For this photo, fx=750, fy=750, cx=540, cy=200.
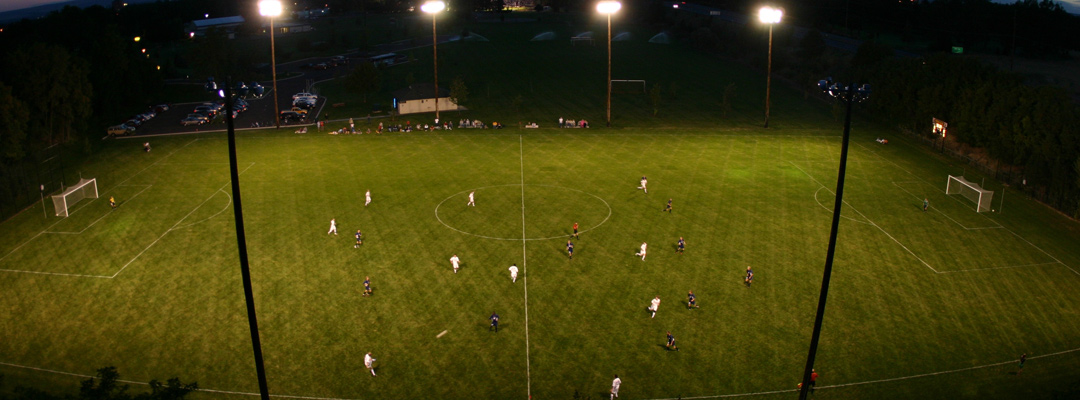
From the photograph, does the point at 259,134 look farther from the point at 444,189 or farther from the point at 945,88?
the point at 945,88

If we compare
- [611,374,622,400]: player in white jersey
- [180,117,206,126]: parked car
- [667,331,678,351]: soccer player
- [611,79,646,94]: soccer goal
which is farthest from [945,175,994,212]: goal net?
[180,117,206,126]: parked car

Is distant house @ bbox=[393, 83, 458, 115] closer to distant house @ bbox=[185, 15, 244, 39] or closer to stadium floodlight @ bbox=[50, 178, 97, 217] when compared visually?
stadium floodlight @ bbox=[50, 178, 97, 217]

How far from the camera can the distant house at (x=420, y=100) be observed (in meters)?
93.1

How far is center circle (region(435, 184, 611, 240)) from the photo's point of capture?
5203 cm

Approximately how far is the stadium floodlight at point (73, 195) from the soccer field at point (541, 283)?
0.85m

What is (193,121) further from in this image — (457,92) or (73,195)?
(73,195)

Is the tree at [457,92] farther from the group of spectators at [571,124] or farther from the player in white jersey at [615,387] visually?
the player in white jersey at [615,387]

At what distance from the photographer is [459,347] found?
36.9 meters

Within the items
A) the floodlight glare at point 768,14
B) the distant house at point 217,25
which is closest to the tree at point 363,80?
the floodlight glare at point 768,14

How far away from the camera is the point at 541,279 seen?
1745 inches

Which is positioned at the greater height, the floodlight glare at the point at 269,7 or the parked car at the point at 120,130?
the floodlight glare at the point at 269,7

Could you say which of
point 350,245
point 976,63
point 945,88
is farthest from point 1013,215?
point 350,245

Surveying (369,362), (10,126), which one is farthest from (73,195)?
(369,362)

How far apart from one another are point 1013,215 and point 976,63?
29.8 m
